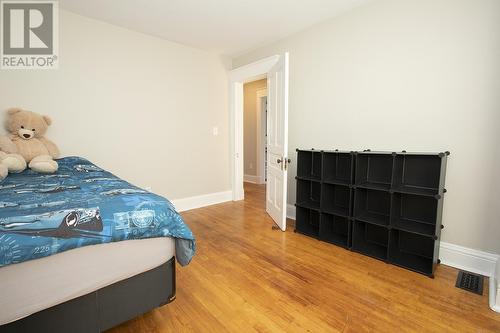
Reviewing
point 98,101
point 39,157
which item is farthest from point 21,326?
point 98,101

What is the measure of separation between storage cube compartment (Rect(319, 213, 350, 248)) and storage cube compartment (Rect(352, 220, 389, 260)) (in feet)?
0.51

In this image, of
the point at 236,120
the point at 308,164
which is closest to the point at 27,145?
the point at 236,120

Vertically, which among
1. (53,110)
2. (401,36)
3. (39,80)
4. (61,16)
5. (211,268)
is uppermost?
(61,16)

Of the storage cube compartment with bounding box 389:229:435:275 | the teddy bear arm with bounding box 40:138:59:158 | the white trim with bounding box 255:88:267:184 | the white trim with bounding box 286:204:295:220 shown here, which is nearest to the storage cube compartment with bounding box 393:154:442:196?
the storage cube compartment with bounding box 389:229:435:275

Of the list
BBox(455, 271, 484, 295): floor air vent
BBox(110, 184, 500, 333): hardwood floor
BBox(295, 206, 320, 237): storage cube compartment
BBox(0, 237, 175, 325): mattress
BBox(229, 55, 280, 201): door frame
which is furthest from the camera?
BBox(229, 55, 280, 201): door frame

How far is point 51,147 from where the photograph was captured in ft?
8.23

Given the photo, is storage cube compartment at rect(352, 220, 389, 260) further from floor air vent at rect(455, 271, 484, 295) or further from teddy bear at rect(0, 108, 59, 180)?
teddy bear at rect(0, 108, 59, 180)

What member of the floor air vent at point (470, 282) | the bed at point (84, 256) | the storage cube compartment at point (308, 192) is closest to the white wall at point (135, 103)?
the bed at point (84, 256)

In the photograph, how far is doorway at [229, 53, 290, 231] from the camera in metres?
2.85

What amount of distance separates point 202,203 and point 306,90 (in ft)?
7.74

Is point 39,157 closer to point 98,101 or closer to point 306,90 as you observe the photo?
point 98,101

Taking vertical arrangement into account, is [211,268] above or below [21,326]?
below

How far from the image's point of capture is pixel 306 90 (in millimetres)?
3199

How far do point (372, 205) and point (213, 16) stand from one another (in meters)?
2.68
